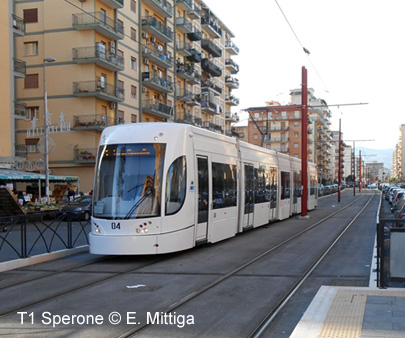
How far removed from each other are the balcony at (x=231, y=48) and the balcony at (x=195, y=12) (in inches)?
518

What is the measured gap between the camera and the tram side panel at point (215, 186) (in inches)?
495

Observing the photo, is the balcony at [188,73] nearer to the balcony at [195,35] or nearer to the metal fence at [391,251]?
the balcony at [195,35]

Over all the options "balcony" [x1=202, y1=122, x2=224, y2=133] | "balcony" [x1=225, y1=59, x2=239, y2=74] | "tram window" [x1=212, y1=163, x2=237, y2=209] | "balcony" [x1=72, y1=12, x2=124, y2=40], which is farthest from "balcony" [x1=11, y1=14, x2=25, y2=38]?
"balcony" [x1=225, y1=59, x2=239, y2=74]

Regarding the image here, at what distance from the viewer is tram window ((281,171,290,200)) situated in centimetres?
2306

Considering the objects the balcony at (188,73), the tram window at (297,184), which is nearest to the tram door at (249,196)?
the tram window at (297,184)

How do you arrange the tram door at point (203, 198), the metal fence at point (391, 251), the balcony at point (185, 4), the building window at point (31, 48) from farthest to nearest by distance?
the balcony at point (185, 4)
the building window at point (31, 48)
the tram door at point (203, 198)
the metal fence at point (391, 251)

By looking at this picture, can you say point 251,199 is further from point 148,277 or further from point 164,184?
point 148,277

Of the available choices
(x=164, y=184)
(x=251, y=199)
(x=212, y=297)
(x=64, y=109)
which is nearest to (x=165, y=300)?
(x=212, y=297)

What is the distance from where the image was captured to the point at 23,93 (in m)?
40.8

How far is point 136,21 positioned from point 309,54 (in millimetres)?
25486

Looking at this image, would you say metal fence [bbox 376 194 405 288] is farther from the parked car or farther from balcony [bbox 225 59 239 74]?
balcony [bbox 225 59 239 74]

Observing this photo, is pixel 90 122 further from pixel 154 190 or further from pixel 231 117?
pixel 231 117

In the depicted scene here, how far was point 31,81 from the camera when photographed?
40.7 m

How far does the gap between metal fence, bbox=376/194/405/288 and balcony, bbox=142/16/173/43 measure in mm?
40574
